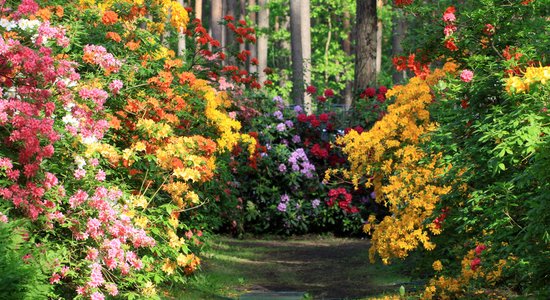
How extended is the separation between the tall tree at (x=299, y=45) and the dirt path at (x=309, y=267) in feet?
22.3

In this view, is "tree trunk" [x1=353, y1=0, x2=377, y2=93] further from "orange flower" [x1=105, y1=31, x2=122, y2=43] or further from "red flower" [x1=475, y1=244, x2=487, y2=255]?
"red flower" [x1=475, y1=244, x2=487, y2=255]

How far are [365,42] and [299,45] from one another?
9048 millimetres

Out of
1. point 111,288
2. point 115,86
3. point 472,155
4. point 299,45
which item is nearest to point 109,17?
point 115,86

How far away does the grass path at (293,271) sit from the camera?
12094mm

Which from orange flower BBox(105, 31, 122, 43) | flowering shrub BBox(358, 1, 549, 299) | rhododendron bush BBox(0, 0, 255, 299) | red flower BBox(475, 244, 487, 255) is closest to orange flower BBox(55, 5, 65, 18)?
rhododendron bush BBox(0, 0, 255, 299)

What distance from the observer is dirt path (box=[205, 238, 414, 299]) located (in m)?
12.6

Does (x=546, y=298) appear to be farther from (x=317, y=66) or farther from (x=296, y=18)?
(x=317, y=66)

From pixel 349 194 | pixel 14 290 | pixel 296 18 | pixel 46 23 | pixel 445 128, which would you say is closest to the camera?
pixel 14 290

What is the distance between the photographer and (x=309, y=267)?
48.1 feet

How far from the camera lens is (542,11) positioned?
10180mm

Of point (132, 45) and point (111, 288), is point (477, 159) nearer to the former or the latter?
point (111, 288)

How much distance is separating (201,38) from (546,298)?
8881mm

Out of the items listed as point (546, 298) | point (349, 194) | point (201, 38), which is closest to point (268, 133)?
point (349, 194)

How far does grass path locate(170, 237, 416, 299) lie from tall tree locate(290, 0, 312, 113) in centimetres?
705
